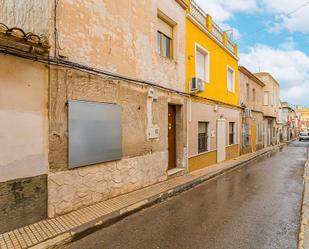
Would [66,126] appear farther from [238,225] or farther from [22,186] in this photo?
[238,225]

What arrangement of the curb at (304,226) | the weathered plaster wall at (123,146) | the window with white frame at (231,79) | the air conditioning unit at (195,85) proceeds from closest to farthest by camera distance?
the curb at (304,226) < the weathered plaster wall at (123,146) < the air conditioning unit at (195,85) < the window with white frame at (231,79)

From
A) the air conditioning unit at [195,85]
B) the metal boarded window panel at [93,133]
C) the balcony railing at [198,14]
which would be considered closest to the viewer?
the metal boarded window panel at [93,133]

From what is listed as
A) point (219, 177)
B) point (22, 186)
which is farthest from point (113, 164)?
point (219, 177)

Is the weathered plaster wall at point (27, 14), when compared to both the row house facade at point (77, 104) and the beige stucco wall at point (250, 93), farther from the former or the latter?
the beige stucco wall at point (250, 93)

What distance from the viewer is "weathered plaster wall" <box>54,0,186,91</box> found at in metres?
4.89

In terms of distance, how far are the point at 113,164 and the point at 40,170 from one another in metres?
1.85

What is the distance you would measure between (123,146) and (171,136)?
124 inches

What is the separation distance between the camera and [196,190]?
7.24 m

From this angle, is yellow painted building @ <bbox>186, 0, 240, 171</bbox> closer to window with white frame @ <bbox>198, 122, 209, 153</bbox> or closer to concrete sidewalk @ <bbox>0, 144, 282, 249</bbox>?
window with white frame @ <bbox>198, 122, 209, 153</bbox>

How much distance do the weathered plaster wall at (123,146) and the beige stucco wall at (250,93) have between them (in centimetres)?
978

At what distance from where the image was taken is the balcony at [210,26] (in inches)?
395

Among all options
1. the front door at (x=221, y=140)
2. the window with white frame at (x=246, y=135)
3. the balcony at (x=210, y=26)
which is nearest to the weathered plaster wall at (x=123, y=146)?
the balcony at (x=210, y=26)

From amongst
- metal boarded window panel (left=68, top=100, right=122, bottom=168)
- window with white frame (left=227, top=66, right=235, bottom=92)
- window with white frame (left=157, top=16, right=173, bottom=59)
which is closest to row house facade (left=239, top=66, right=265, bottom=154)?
window with white frame (left=227, top=66, right=235, bottom=92)

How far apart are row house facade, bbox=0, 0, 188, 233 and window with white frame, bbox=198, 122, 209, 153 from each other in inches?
126
